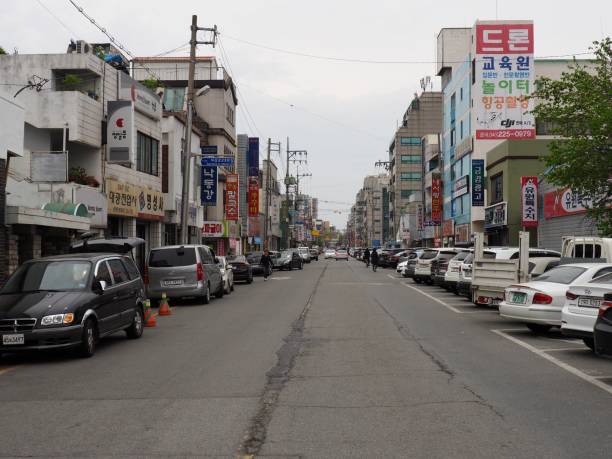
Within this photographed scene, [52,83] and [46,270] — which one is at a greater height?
[52,83]

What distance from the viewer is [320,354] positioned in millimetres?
11109

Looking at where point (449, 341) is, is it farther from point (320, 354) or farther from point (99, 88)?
point (99, 88)

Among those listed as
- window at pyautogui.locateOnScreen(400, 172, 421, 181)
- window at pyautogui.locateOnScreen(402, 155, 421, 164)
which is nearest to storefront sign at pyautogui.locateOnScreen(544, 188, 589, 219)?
window at pyautogui.locateOnScreen(402, 155, 421, 164)

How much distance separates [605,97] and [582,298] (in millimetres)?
11195

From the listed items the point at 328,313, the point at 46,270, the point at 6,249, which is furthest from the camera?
A: the point at 6,249

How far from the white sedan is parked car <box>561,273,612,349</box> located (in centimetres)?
158

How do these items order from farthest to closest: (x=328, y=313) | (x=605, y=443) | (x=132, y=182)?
1. (x=132, y=182)
2. (x=328, y=313)
3. (x=605, y=443)

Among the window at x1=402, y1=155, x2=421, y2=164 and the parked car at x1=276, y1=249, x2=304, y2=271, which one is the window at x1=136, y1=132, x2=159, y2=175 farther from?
the window at x1=402, y1=155, x2=421, y2=164

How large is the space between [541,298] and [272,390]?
23.1 feet

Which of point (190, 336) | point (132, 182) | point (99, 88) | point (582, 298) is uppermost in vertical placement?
point (99, 88)

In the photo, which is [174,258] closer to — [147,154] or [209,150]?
[147,154]

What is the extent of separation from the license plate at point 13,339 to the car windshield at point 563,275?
380 inches

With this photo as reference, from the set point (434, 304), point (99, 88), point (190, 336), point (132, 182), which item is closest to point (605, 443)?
point (190, 336)

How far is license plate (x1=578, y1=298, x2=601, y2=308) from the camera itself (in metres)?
10.8
